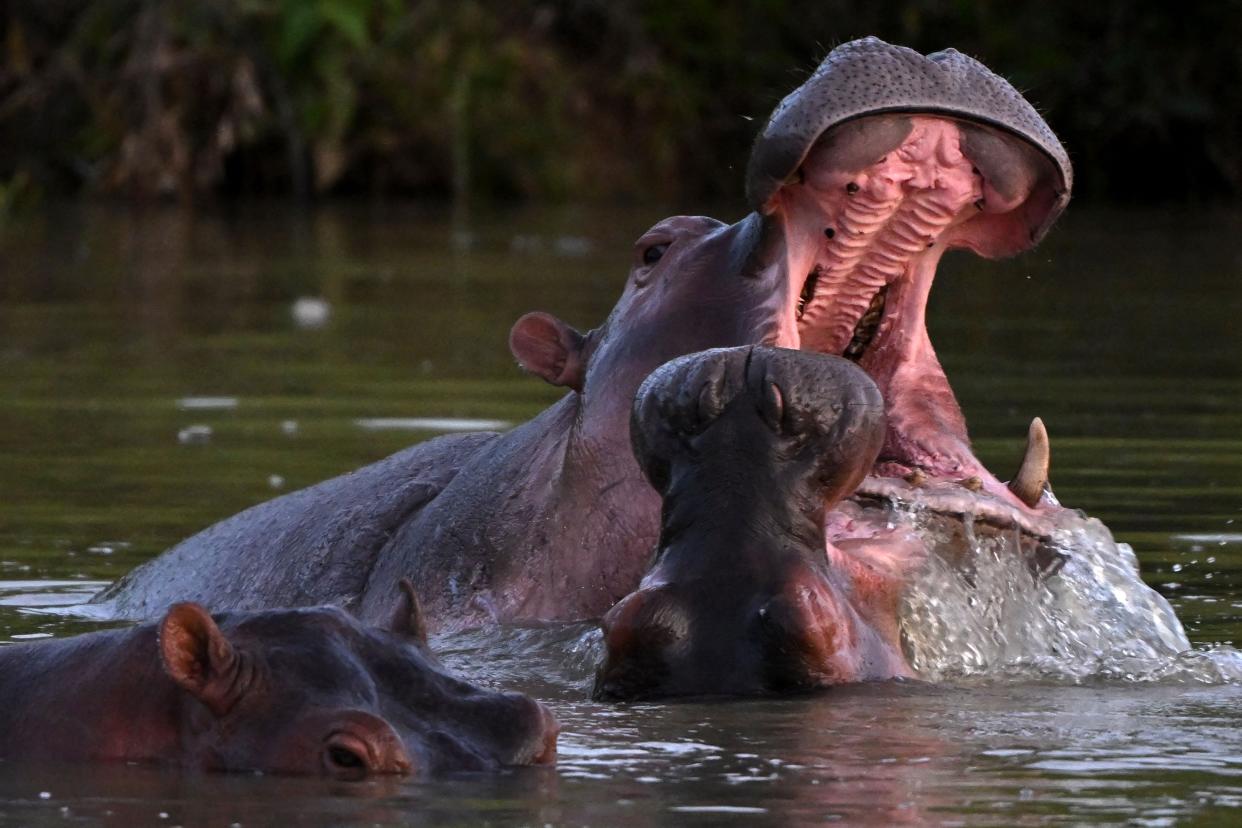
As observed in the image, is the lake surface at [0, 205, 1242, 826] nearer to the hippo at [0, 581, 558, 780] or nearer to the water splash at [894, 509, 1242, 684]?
the hippo at [0, 581, 558, 780]

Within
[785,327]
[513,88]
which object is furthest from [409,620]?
[513,88]

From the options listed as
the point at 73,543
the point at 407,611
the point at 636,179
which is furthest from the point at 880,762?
the point at 636,179

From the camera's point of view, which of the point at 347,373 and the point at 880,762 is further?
the point at 347,373

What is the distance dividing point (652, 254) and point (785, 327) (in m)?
0.50

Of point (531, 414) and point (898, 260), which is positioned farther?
point (531, 414)

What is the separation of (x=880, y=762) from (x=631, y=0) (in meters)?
22.4

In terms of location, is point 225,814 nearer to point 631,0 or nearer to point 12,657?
point 12,657

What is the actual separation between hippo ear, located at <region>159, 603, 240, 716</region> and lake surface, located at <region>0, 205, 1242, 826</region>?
0.39ft

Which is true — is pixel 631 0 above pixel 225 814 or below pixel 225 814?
above

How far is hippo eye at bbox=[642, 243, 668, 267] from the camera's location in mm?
5484

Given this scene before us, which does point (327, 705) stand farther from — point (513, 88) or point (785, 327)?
point (513, 88)

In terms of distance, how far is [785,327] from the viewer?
16.7 feet

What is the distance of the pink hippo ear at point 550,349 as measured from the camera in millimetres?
5617

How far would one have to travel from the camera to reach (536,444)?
5656 mm
